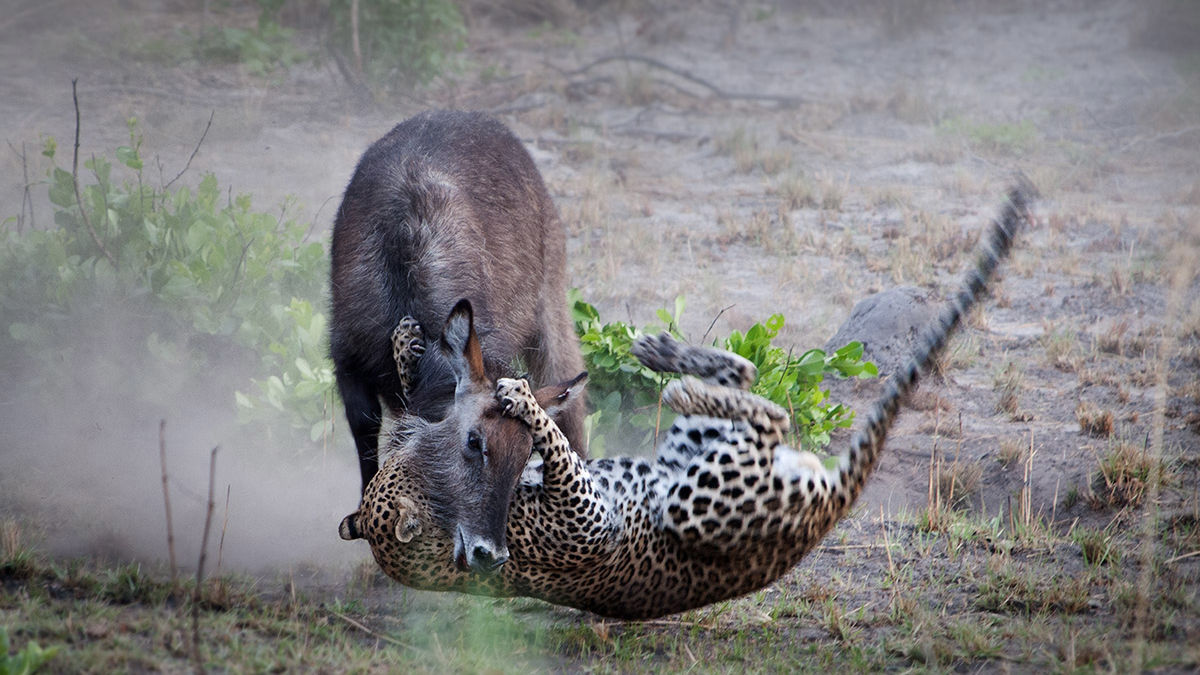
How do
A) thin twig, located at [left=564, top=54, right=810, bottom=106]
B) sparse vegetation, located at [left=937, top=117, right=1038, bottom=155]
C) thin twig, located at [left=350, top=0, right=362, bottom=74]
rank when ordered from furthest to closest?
thin twig, located at [left=564, top=54, right=810, bottom=106]
sparse vegetation, located at [left=937, top=117, right=1038, bottom=155]
thin twig, located at [left=350, top=0, right=362, bottom=74]

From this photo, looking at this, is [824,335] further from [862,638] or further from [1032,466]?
[862,638]

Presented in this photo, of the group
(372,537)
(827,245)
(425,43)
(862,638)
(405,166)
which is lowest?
(862,638)

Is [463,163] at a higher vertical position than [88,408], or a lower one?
higher

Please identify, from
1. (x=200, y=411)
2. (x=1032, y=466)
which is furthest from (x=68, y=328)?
(x=1032, y=466)

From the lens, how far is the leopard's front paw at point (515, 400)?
13.5 ft

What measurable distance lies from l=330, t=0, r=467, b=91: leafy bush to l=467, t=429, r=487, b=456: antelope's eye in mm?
10337

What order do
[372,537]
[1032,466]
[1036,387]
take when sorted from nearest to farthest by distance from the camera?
[372,537] < [1032,466] < [1036,387]

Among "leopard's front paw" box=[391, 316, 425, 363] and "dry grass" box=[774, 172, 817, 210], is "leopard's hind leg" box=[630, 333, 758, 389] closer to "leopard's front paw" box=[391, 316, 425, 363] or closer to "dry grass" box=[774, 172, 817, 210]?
"leopard's front paw" box=[391, 316, 425, 363]

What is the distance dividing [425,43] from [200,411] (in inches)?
297

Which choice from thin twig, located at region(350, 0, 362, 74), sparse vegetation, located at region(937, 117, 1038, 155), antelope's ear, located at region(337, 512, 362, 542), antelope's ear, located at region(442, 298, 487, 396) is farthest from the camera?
sparse vegetation, located at region(937, 117, 1038, 155)

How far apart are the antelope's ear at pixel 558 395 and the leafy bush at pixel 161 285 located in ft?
9.38

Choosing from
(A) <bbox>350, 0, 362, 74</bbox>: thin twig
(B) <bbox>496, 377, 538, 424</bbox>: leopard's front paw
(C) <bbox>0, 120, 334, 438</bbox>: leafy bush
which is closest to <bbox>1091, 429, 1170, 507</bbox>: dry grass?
(B) <bbox>496, 377, 538, 424</bbox>: leopard's front paw

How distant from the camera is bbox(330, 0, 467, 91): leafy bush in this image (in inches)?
531

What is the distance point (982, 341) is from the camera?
28.6ft
